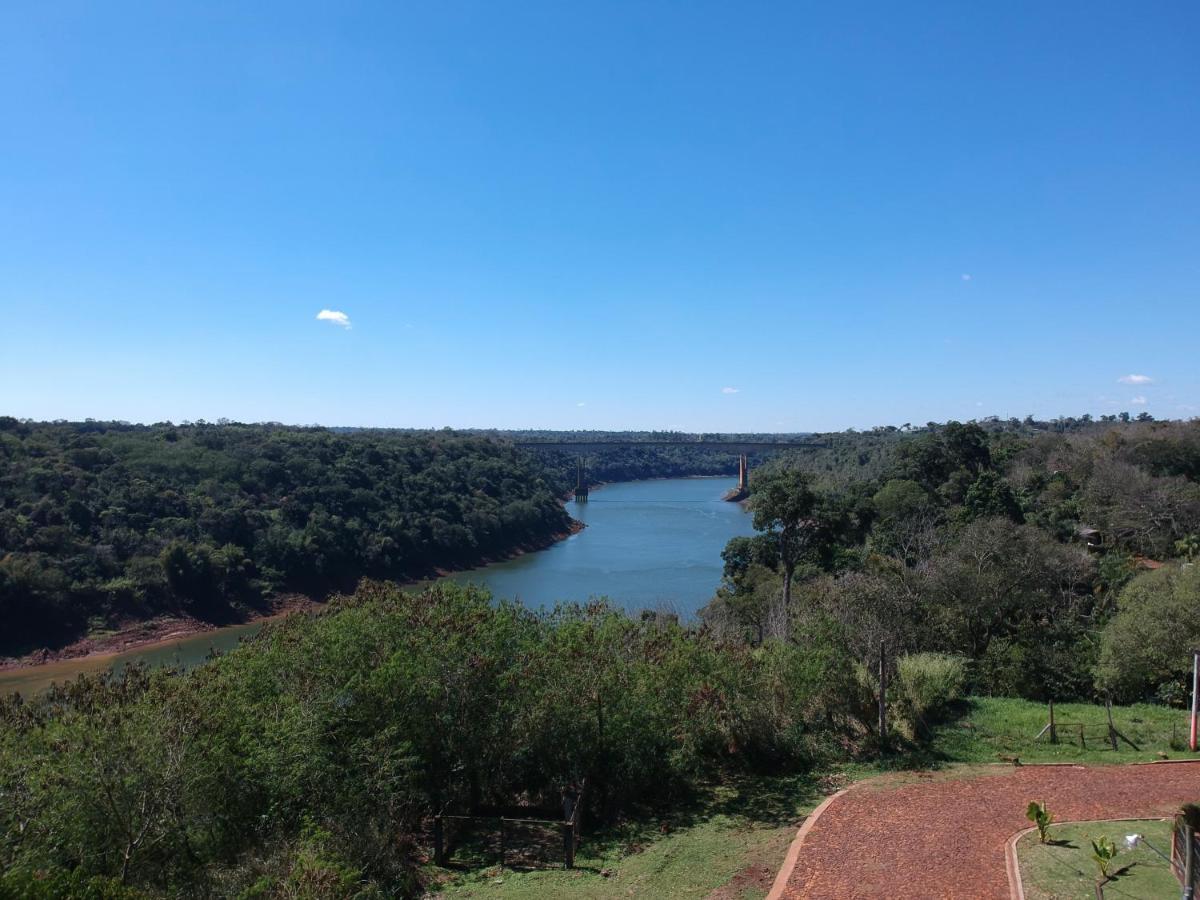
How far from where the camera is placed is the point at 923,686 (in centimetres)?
1391

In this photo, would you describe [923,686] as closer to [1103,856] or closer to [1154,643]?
[1154,643]

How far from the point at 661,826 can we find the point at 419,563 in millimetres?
40595

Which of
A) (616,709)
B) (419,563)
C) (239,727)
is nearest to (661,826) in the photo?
(616,709)

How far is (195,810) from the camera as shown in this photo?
8.26m

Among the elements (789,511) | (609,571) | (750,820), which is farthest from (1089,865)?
(609,571)

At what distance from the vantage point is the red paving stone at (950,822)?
758 cm

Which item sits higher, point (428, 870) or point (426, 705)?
→ point (426, 705)

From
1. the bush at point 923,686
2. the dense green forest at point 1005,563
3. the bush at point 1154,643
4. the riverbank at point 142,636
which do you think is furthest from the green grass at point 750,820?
the riverbank at point 142,636

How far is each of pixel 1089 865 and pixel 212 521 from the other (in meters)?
43.4

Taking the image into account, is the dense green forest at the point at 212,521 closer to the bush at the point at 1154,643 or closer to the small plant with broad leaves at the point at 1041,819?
the bush at the point at 1154,643

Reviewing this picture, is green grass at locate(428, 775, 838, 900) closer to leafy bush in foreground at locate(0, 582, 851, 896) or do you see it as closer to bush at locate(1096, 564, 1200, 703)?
leafy bush in foreground at locate(0, 582, 851, 896)

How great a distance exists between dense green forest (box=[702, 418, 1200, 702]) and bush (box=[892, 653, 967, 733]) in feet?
2.02

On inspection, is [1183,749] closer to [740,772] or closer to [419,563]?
[740,772]

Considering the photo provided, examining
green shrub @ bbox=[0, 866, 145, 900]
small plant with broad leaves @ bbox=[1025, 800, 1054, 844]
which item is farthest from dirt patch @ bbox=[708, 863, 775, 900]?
green shrub @ bbox=[0, 866, 145, 900]
